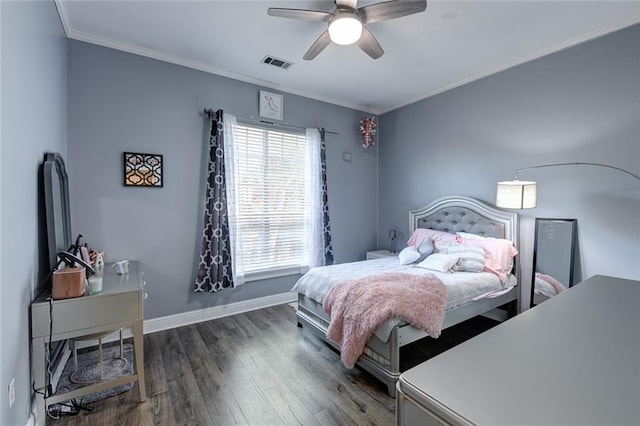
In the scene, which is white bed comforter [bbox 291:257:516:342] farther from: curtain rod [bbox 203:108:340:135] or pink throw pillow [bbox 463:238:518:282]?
curtain rod [bbox 203:108:340:135]

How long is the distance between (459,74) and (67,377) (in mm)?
4821

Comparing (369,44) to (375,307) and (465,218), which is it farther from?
(465,218)

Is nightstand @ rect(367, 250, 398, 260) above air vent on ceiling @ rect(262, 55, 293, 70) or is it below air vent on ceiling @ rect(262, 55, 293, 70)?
below

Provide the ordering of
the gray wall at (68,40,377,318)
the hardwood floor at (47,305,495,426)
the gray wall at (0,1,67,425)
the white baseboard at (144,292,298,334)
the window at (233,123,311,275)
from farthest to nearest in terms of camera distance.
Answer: the window at (233,123,311,275)
the white baseboard at (144,292,298,334)
the gray wall at (68,40,377,318)
the hardwood floor at (47,305,495,426)
the gray wall at (0,1,67,425)

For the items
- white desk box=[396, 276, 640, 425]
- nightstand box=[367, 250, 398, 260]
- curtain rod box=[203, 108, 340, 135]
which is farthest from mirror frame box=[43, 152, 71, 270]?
nightstand box=[367, 250, 398, 260]

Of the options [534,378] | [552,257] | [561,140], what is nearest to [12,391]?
[534,378]

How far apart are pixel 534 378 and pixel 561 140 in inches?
123

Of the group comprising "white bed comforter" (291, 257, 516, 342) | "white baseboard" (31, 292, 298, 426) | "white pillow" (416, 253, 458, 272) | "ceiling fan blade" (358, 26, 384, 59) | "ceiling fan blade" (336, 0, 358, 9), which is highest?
"ceiling fan blade" (336, 0, 358, 9)

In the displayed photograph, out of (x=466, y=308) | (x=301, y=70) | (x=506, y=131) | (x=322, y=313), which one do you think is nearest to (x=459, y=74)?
(x=506, y=131)

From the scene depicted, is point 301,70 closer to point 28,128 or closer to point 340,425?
point 28,128

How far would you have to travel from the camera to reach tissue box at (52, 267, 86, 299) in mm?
1720

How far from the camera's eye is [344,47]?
2.87 m

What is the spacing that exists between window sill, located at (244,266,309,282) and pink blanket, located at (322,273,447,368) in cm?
140

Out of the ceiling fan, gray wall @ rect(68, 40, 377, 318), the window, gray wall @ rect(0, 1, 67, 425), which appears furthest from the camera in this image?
the window
